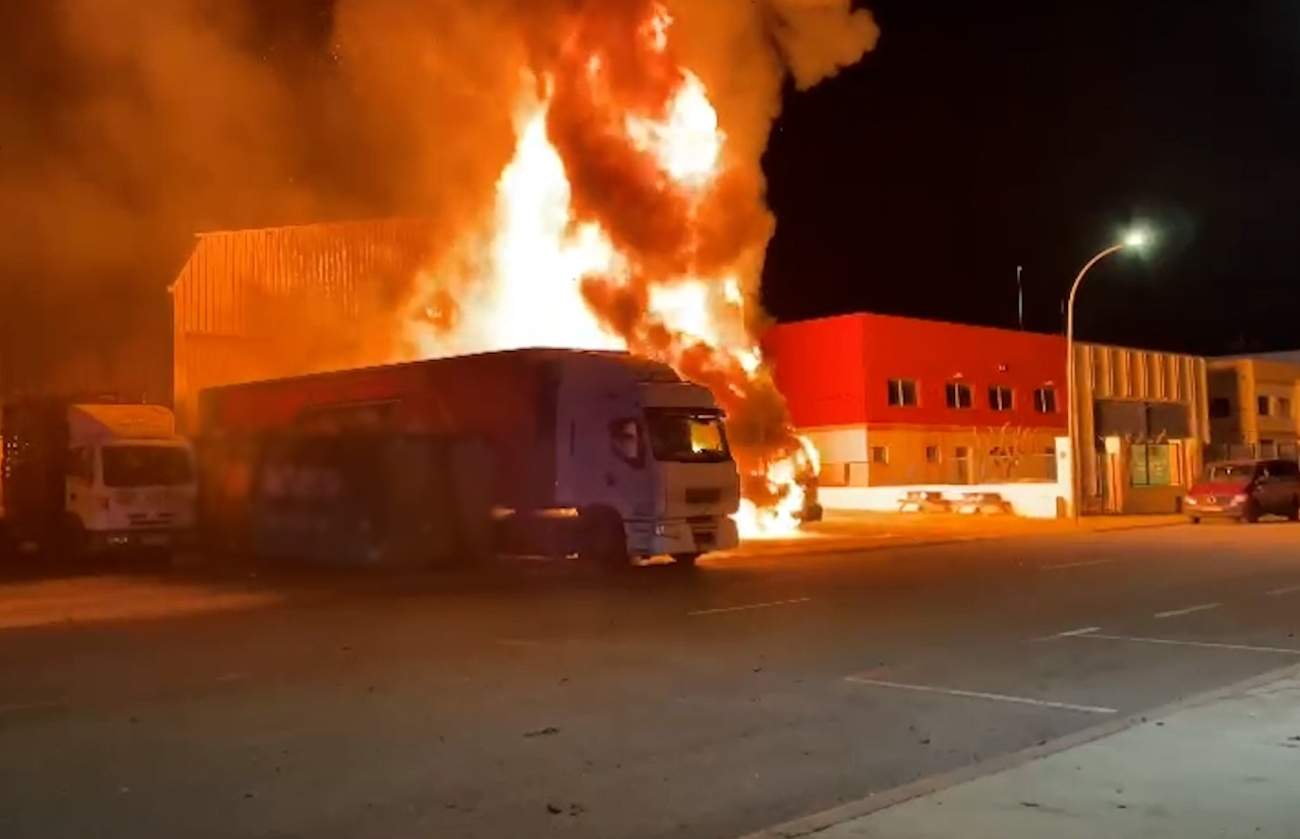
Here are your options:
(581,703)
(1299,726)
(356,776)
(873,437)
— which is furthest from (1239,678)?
(873,437)

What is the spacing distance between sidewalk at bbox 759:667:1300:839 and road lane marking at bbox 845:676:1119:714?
1.09 meters

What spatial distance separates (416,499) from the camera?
20.8 m

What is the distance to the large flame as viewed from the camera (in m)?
30.6

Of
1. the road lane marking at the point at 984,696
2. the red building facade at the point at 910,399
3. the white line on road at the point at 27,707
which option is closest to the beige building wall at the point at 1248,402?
the red building facade at the point at 910,399

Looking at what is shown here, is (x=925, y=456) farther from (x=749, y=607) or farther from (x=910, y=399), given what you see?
(x=749, y=607)

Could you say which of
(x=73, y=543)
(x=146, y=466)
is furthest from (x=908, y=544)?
(x=73, y=543)

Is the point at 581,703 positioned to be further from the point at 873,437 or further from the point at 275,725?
the point at 873,437

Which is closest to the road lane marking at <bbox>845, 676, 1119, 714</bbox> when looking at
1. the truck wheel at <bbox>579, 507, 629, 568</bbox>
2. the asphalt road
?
the asphalt road

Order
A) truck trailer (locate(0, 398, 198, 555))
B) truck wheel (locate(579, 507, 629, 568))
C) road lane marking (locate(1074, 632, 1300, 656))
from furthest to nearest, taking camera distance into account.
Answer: truck trailer (locate(0, 398, 198, 555)), truck wheel (locate(579, 507, 629, 568)), road lane marking (locate(1074, 632, 1300, 656))

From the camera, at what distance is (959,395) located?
1916 inches

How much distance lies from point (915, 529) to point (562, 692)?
23436mm

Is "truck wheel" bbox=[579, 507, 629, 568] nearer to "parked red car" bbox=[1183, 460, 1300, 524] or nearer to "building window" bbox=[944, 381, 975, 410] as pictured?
"parked red car" bbox=[1183, 460, 1300, 524]

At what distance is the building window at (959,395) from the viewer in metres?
48.3

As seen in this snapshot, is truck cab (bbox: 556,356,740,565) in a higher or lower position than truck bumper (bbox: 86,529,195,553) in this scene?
higher
